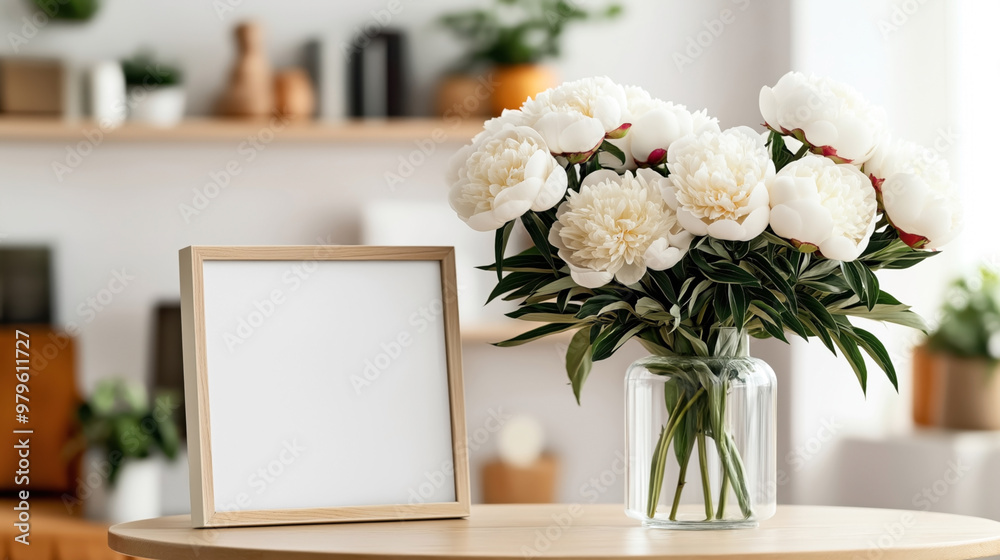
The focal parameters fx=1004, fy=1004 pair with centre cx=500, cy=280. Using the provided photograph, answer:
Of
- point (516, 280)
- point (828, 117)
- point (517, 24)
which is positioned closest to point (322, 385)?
point (516, 280)

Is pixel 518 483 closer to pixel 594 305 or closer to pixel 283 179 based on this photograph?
pixel 283 179

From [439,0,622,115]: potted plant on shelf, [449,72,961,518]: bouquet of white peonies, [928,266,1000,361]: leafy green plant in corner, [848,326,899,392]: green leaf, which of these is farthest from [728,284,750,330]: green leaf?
[439,0,622,115]: potted plant on shelf

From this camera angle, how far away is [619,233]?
85cm

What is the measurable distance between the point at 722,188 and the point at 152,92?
6.67 feet

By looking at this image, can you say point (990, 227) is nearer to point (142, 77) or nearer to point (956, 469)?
point (956, 469)

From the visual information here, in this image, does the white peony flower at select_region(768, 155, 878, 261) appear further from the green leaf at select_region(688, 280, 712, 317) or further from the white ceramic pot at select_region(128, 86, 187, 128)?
the white ceramic pot at select_region(128, 86, 187, 128)

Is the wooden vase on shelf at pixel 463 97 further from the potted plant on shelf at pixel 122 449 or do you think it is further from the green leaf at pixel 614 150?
the green leaf at pixel 614 150

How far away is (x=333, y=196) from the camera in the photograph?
267cm

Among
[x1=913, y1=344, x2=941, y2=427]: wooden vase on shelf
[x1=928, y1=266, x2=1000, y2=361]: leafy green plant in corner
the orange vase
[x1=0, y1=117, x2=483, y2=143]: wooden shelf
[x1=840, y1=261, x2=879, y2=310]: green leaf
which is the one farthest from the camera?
the orange vase

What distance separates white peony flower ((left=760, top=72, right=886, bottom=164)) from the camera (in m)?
0.87

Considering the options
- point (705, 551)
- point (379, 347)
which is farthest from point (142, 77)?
point (705, 551)

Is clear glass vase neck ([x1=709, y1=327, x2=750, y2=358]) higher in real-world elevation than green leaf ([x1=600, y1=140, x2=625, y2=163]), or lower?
lower

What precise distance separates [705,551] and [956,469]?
64.7 inches

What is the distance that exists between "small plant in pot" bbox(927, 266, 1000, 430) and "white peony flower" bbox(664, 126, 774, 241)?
1625 millimetres
